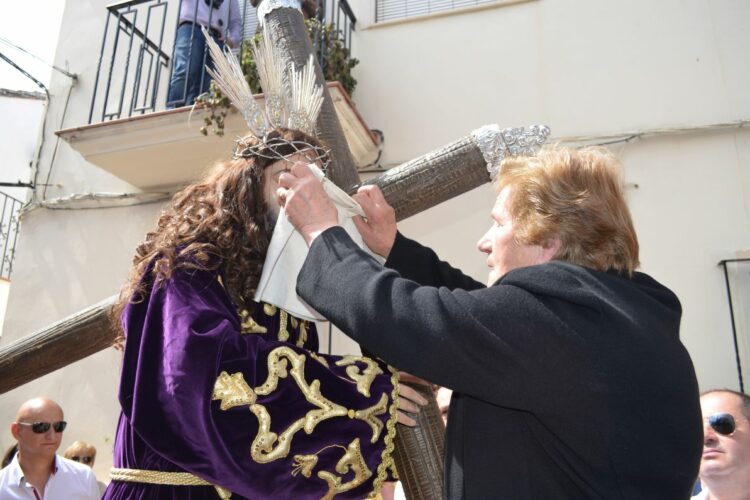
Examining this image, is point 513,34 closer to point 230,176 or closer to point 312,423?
point 230,176

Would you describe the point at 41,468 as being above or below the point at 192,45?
→ below

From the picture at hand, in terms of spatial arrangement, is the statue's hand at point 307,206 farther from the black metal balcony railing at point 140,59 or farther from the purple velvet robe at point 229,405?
the black metal balcony railing at point 140,59

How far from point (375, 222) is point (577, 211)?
0.83 m

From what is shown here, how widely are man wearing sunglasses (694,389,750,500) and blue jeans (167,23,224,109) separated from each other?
13.8ft

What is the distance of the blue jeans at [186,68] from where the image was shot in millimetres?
5293

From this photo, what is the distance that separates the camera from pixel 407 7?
594 cm

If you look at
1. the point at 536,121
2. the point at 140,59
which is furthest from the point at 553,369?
the point at 140,59

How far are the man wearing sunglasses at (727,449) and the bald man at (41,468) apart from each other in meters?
3.23

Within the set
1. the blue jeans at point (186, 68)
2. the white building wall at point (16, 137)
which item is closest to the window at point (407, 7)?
the blue jeans at point (186, 68)

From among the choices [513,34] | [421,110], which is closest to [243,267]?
[421,110]

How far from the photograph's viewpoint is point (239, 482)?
5.03 feet

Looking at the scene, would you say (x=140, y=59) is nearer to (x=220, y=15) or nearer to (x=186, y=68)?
(x=186, y=68)

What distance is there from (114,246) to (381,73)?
105 inches

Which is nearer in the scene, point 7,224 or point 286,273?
point 286,273
